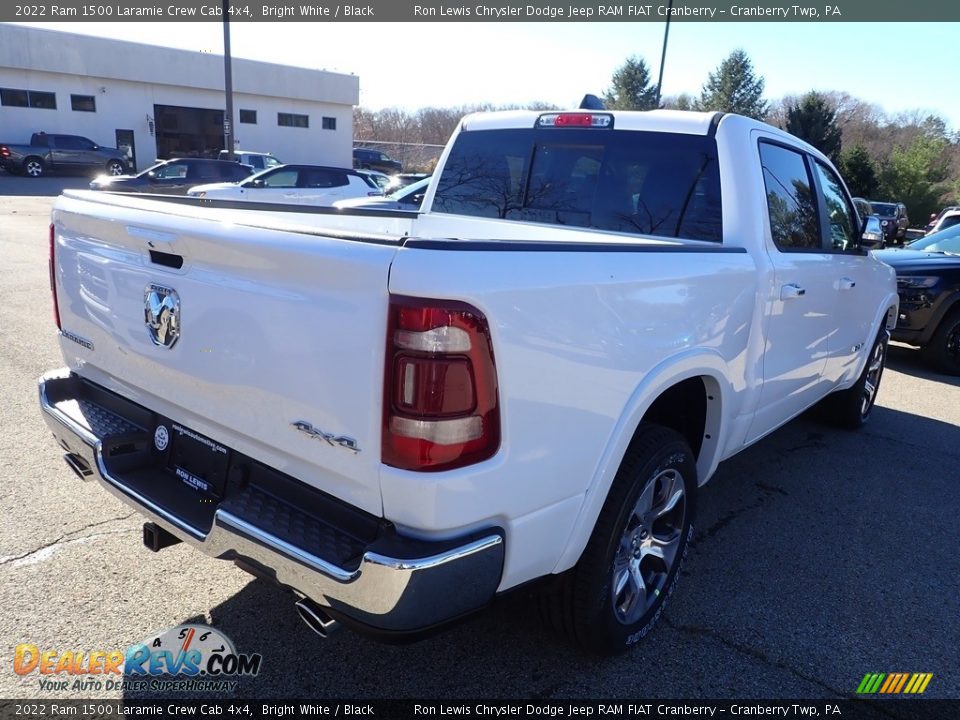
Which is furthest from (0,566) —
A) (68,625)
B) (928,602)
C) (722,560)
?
(928,602)

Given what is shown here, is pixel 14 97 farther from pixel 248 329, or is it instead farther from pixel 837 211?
pixel 248 329

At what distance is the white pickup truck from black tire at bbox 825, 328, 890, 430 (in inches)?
86.3

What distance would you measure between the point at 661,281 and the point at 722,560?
5.75 feet

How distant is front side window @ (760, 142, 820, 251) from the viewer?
3.56 m

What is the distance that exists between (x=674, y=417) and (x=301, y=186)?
589 inches

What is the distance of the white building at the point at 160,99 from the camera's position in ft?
116

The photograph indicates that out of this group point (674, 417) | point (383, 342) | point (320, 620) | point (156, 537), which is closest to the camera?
point (383, 342)

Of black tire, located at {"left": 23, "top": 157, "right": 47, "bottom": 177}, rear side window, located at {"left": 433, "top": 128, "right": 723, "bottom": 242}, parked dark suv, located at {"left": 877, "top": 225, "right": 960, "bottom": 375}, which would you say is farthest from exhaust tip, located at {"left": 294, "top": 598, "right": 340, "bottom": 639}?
black tire, located at {"left": 23, "top": 157, "right": 47, "bottom": 177}

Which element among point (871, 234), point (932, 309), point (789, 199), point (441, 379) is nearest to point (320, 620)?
point (441, 379)

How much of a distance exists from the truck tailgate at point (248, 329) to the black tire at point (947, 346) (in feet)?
26.4

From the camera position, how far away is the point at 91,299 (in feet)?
9.07

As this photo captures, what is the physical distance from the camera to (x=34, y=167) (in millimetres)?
31359

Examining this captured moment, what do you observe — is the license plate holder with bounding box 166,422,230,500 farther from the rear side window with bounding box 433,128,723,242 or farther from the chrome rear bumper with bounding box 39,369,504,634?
the rear side window with bounding box 433,128,723,242

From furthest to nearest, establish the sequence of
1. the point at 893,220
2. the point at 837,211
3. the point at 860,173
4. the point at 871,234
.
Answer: the point at 860,173 < the point at 893,220 < the point at 871,234 < the point at 837,211
